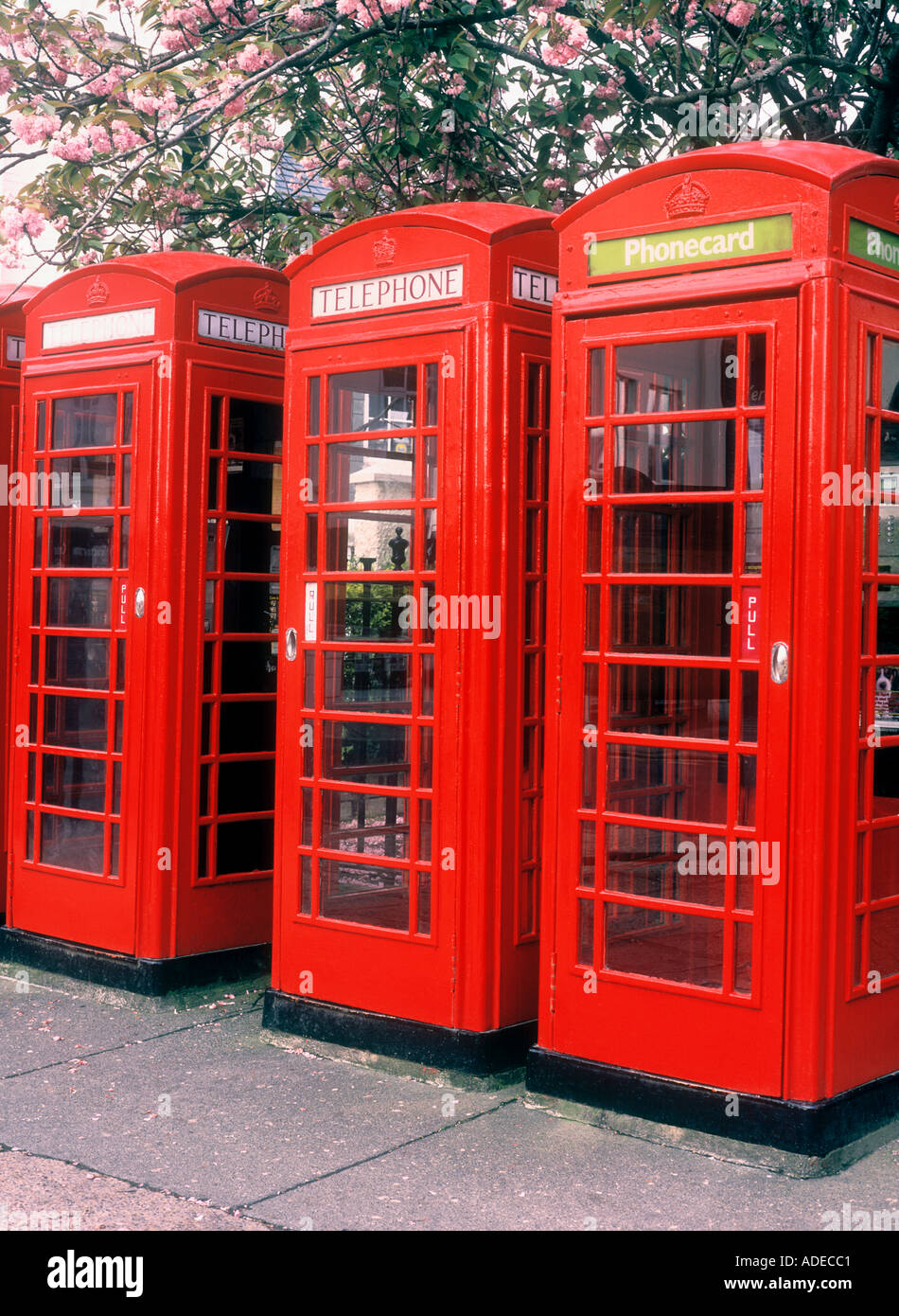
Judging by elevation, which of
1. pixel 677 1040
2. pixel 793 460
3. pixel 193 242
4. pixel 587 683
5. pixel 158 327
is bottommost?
pixel 677 1040

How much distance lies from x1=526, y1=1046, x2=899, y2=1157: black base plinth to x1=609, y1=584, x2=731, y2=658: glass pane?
1295 millimetres

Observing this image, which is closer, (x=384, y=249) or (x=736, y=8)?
(x=384, y=249)

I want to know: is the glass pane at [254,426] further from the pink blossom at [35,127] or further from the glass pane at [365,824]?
the pink blossom at [35,127]

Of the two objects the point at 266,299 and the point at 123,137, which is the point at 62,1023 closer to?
the point at 266,299

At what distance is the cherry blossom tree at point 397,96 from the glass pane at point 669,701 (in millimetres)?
2836

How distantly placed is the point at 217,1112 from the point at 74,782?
6.59 feet

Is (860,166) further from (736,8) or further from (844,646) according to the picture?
(736,8)

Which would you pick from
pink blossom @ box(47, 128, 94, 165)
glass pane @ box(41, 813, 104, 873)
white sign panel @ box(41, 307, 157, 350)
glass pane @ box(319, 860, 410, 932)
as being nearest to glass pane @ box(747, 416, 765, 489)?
glass pane @ box(319, 860, 410, 932)

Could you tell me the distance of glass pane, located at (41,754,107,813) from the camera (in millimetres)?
5855

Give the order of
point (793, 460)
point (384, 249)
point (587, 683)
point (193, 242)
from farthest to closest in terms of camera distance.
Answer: point (193, 242), point (384, 249), point (587, 683), point (793, 460)

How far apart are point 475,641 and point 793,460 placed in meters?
1.24

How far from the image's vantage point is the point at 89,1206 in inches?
143

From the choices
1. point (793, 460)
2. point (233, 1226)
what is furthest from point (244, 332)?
point (233, 1226)

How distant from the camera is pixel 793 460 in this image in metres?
3.89
